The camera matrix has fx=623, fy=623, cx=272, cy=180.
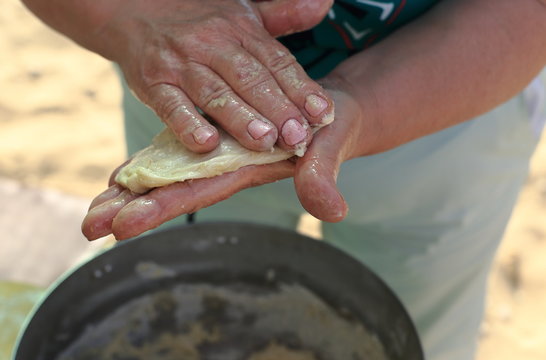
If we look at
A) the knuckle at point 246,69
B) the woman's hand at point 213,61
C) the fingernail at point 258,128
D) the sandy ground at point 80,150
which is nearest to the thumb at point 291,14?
the woman's hand at point 213,61

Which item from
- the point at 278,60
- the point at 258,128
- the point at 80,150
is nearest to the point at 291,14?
the point at 278,60

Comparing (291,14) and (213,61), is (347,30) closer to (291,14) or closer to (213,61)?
(291,14)

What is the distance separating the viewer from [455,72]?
0.92 m

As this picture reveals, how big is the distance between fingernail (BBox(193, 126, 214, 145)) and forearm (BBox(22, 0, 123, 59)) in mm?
247

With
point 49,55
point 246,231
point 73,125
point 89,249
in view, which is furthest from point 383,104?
point 49,55

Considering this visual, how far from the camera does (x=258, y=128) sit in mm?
785

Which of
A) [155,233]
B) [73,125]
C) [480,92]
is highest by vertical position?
[480,92]

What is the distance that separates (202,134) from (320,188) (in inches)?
7.0

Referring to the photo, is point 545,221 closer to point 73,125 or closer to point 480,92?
point 480,92

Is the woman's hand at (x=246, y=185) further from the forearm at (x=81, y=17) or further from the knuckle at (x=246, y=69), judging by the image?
the forearm at (x=81, y=17)

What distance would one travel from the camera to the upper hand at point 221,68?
2.62 feet

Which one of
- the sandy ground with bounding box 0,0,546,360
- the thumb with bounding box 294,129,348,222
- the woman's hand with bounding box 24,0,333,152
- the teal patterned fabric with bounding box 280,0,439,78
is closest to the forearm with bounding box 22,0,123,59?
the woman's hand with bounding box 24,0,333,152

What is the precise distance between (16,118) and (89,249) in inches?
32.0

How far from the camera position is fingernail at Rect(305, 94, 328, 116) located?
2.60 ft
